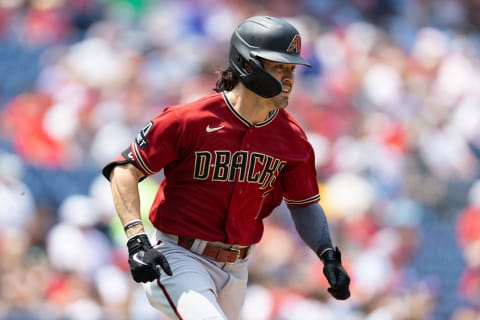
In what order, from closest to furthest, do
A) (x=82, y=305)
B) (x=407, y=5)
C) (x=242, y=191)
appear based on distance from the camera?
(x=242, y=191)
(x=82, y=305)
(x=407, y=5)

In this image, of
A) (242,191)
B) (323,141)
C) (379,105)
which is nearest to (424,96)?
(379,105)

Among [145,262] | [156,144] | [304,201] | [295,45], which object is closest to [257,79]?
[295,45]

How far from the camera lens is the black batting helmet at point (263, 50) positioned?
4.88 metres

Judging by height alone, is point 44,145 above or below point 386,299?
above

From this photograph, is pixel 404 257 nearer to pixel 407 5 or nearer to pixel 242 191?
pixel 407 5

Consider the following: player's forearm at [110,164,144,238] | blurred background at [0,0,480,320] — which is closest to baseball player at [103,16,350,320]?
player's forearm at [110,164,144,238]

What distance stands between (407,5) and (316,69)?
75.3 inches

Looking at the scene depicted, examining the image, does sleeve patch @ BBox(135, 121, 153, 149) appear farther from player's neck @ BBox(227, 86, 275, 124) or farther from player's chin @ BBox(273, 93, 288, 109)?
player's chin @ BBox(273, 93, 288, 109)

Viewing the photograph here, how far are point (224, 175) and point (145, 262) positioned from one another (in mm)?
696

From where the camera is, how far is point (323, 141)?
9844mm

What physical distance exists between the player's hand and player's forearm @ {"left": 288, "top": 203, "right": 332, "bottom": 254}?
102 centimetres

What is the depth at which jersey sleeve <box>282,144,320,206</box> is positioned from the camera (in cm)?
521

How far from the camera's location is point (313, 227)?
5359mm

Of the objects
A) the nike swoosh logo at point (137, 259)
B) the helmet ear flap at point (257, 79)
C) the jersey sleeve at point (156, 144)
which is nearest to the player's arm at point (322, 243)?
the helmet ear flap at point (257, 79)
